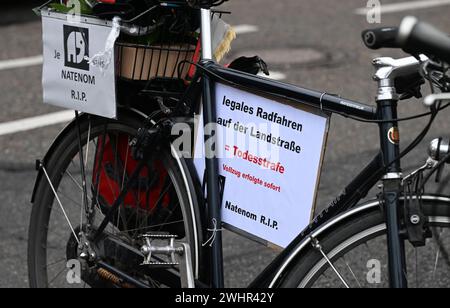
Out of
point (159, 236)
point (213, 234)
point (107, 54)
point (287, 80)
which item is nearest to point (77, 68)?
point (107, 54)

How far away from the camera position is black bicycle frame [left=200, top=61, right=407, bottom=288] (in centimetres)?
256

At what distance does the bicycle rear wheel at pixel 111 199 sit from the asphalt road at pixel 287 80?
89 cm

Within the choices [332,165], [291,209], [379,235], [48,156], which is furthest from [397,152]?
[332,165]

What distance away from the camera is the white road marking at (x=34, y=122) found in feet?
22.2

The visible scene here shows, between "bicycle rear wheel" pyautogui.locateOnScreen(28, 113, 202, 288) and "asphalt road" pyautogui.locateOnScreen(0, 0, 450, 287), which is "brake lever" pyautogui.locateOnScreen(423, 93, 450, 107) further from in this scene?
"asphalt road" pyautogui.locateOnScreen(0, 0, 450, 287)

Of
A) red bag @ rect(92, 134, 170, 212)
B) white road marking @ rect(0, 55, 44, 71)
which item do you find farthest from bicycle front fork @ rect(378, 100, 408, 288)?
white road marking @ rect(0, 55, 44, 71)

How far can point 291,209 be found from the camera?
2898mm

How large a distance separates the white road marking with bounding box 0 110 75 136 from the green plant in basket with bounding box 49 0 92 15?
3502mm

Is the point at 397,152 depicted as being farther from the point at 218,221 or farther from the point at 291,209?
the point at 218,221

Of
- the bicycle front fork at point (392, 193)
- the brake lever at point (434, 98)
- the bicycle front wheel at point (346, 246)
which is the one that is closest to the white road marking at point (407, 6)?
the bicycle front wheel at point (346, 246)

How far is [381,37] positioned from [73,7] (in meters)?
1.31

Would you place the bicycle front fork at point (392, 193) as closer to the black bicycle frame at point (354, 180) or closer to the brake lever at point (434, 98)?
the black bicycle frame at point (354, 180)
